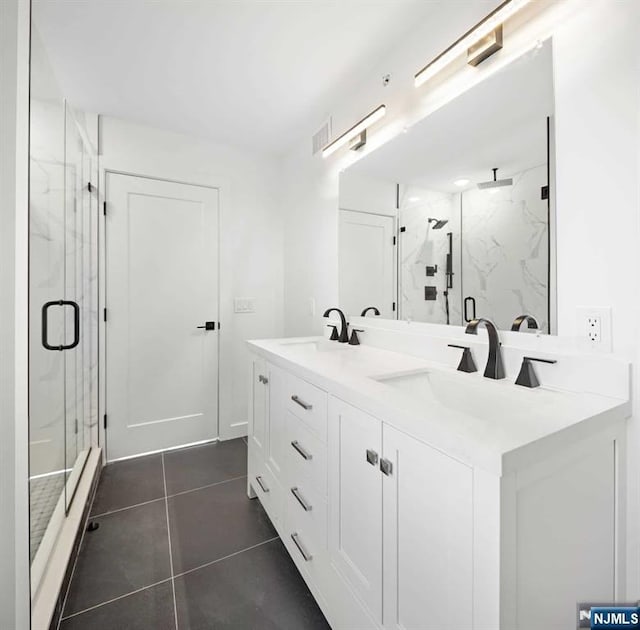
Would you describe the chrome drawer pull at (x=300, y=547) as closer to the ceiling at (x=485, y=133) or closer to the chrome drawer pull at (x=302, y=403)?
the chrome drawer pull at (x=302, y=403)

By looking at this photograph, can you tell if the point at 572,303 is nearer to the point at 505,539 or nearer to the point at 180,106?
the point at 505,539

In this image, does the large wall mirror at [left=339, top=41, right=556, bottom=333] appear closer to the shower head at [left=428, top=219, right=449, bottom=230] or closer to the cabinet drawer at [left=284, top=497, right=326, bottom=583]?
the shower head at [left=428, top=219, right=449, bottom=230]

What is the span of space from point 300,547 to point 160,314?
1.92 m

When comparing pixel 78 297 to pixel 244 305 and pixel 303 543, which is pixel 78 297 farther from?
pixel 303 543

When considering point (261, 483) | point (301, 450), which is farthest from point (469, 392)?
point (261, 483)

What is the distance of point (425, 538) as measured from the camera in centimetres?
77

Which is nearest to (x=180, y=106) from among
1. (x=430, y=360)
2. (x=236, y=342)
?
(x=236, y=342)

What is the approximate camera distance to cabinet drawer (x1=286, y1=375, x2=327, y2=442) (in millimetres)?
1169

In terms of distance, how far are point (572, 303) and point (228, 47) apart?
1.91m

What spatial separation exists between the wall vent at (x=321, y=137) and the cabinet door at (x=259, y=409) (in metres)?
1.52

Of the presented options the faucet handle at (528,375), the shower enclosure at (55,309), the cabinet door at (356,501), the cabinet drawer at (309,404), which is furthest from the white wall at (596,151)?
the shower enclosure at (55,309)

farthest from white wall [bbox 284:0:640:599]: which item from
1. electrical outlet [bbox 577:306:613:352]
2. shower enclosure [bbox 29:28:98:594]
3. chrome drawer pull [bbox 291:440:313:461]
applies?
shower enclosure [bbox 29:28:98:594]

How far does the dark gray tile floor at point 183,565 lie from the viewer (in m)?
1.23

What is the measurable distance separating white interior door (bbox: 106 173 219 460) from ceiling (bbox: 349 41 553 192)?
171 cm
